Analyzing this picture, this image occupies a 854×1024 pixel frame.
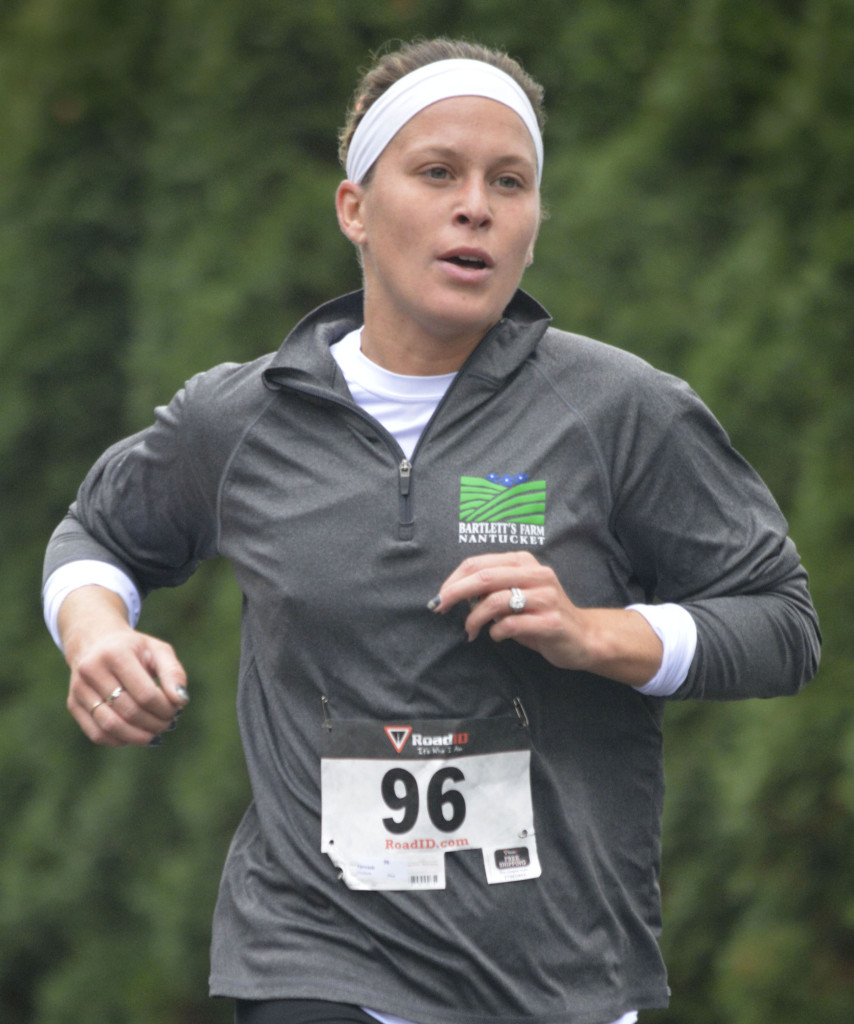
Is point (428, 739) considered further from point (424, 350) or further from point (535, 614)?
point (424, 350)

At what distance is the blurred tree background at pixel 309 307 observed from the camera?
3982mm

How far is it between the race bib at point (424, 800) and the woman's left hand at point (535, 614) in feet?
0.61

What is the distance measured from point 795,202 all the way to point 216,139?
2130 millimetres

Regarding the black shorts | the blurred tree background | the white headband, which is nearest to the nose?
the white headband

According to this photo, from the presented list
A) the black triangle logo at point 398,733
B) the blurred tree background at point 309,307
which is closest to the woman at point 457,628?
the black triangle logo at point 398,733

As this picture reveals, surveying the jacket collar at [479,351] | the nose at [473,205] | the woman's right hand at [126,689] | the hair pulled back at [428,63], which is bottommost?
the woman's right hand at [126,689]

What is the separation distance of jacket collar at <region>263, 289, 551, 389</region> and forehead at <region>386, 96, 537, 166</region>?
25 cm

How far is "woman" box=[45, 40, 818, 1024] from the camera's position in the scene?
227cm

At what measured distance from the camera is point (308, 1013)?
2221mm

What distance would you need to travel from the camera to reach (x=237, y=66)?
17.5 feet

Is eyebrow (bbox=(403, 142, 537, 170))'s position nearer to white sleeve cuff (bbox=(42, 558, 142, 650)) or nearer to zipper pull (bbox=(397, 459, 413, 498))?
zipper pull (bbox=(397, 459, 413, 498))

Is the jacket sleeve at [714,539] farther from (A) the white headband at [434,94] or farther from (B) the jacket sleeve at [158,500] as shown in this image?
(B) the jacket sleeve at [158,500]

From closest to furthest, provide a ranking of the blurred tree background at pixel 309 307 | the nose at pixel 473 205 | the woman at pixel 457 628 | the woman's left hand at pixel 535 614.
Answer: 1. the woman's left hand at pixel 535 614
2. the woman at pixel 457 628
3. the nose at pixel 473 205
4. the blurred tree background at pixel 309 307

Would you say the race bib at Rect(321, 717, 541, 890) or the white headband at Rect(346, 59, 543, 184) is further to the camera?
the white headband at Rect(346, 59, 543, 184)
